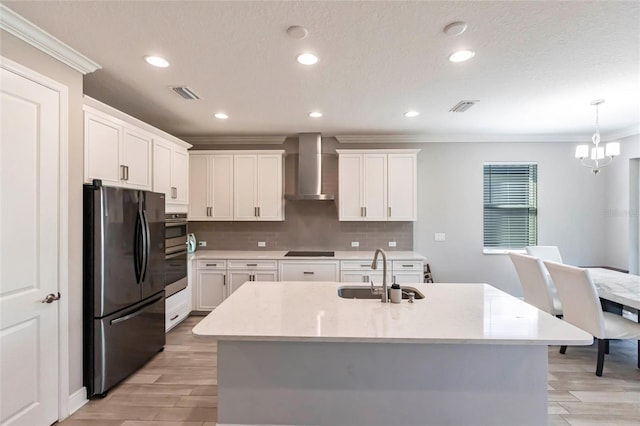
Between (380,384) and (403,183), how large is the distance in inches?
125

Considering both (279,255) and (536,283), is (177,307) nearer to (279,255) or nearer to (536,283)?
(279,255)

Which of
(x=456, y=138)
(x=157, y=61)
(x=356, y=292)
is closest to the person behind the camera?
(x=157, y=61)

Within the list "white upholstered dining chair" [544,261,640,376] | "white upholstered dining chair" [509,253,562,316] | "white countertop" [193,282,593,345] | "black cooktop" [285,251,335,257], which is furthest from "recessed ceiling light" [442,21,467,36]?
"black cooktop" [285,251,335,257]

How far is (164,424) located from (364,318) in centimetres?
162

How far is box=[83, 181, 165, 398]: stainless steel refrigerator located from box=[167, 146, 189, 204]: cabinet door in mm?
820

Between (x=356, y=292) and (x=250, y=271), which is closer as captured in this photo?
(x=356, y=292)

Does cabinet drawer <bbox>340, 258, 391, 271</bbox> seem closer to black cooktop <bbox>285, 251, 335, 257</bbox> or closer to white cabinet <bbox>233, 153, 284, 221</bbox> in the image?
black cooktop <bbox>285, 251, 335, 257</bbox>

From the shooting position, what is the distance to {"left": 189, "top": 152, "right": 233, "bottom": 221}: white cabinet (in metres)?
4.62

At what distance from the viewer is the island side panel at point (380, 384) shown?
1726 millimetres

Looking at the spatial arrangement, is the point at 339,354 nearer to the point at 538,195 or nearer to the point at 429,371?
the point at 429,371

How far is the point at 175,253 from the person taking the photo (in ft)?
12.6

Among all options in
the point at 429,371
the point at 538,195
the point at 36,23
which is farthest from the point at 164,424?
the point at 538,195

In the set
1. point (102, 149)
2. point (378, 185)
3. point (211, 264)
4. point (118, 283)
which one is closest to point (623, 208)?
point (378, 185)

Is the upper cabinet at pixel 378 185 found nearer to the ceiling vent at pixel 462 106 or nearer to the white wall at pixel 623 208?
the ceiling vent at pixel 462 106
